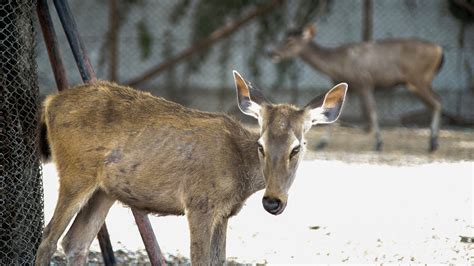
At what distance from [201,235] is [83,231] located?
2.96 feet

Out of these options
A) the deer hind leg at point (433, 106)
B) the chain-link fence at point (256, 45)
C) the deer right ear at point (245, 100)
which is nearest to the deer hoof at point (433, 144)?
the deer hind leg at point (433, 106)

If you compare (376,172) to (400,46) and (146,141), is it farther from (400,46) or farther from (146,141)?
(146,141)

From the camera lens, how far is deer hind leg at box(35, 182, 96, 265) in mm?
5914

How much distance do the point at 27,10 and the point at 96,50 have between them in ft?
34.4

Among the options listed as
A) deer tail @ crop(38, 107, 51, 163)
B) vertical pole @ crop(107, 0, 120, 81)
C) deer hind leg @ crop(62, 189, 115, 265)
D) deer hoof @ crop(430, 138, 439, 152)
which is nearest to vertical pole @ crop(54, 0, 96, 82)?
deer tail @ crop(38, 107, 51, 163)

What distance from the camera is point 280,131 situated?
5.78 meters

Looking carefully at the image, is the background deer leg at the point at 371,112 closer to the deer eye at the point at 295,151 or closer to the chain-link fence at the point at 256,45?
the chain-link fence at the point at 256,45

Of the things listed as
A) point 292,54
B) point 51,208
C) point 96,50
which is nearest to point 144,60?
point 96,50

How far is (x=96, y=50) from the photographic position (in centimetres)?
1681

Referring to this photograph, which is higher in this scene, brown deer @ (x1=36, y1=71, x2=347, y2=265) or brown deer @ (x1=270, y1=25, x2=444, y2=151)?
brown deer @ (x1=36, y1=71, x2=347, y2=265)

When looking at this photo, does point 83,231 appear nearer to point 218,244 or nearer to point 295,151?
point 218,244

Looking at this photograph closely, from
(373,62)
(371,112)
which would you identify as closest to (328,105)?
(371,112)

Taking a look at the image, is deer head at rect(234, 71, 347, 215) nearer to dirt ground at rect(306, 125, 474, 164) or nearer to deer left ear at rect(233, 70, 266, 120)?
deer left ear at rect(233, 70, 266, 120)

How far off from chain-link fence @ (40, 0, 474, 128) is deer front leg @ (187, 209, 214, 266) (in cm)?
1067
